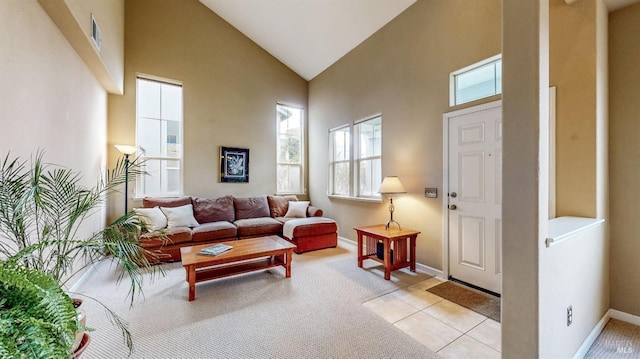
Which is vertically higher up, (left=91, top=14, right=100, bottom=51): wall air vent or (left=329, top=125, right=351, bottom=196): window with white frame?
(left=91, top=14, right=100, bottom=51): wall air vent

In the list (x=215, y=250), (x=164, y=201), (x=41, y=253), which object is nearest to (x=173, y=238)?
(x=164, y=201)

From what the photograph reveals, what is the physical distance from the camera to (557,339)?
1.45 metres

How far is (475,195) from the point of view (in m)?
2.81

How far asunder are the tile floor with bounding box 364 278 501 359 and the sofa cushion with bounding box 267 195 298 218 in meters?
2.89

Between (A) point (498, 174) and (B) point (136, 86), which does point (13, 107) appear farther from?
(A) point (498, 174)

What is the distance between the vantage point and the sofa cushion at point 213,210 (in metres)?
4.37

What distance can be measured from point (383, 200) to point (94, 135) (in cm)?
416

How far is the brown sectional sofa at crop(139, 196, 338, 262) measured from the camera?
3696mm

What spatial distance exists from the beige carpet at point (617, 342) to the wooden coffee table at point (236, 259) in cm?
267

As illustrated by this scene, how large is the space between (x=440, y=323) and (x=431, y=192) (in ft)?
5.07

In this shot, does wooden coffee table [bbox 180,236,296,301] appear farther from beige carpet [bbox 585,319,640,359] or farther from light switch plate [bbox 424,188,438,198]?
beige carpet [bbox 585,319,640,359]

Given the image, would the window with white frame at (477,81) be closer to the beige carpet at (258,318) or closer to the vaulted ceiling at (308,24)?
the vaulted ceiling at (308,24)

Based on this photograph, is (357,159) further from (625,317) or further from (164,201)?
(625,317)

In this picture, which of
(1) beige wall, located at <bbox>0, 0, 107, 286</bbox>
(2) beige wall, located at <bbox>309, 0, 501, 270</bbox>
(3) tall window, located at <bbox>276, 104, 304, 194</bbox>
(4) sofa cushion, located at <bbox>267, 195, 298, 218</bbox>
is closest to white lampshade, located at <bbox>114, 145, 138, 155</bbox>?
(1) beige wall, located at <bbox>0, 0, 107, 286</bbox>
